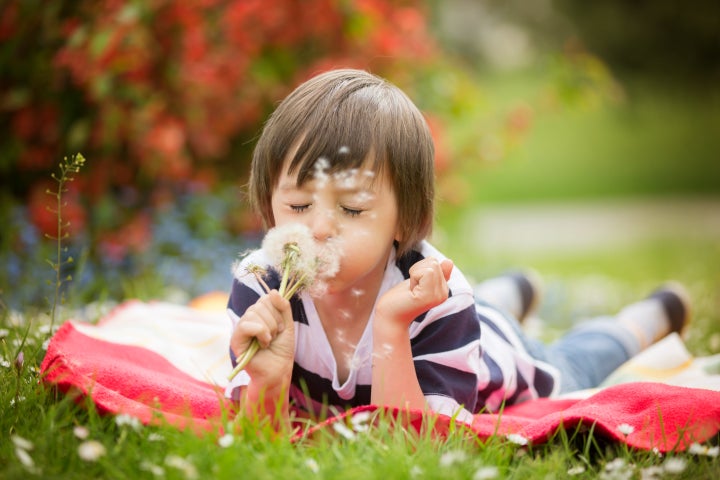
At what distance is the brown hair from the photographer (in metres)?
1.89

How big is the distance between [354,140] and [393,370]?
0.58 meters

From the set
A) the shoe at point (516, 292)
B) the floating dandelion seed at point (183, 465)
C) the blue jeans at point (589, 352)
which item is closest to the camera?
the floating dandelion seed at point (183, 465)

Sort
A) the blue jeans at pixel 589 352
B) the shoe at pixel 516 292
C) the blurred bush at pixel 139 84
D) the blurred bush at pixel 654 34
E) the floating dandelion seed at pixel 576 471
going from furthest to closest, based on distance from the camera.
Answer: the blurred bush at pixel 654 34
the blurred bush at pixel 139 84
the shoe at pixel 516 292
the blue jeans at pixel 589 352
the floating dandelion seed at pixel 576 471

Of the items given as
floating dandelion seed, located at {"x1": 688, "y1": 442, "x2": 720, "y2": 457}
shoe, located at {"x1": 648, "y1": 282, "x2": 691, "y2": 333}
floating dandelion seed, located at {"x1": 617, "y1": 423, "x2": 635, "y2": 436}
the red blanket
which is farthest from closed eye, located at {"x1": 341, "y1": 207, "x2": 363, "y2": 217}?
shoe, located at {"x1": 648, "y1": 282, "x2": 691, "y2": 333}

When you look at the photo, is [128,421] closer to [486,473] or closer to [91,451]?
[91,451]

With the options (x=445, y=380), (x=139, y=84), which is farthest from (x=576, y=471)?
(x=139, y=84)

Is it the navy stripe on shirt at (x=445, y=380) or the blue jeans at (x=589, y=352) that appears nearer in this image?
the navy stripe on shirt at (x=445, y=380)

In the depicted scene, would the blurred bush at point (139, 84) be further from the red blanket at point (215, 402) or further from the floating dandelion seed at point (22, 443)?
the floating dandelion seed at point (22, 443)

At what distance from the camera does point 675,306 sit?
10.3 ft

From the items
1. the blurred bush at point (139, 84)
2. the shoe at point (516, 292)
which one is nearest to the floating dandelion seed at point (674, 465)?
the shoe at point (516, 292)

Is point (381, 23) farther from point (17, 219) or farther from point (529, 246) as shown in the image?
point (529, 246)

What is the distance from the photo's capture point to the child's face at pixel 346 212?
181 cm

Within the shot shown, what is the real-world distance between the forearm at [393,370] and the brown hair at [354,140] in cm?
28

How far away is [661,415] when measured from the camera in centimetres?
198
